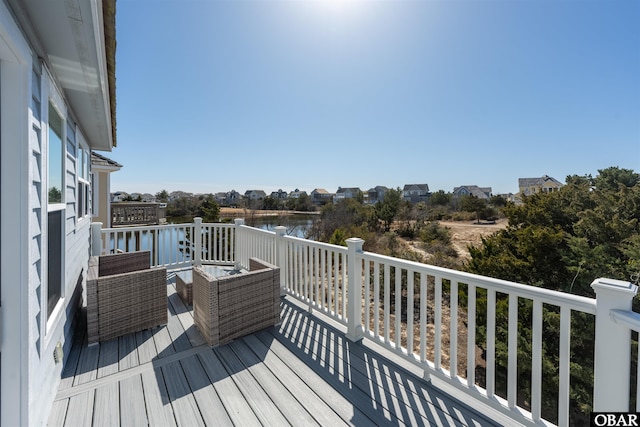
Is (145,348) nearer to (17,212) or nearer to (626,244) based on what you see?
(17,212)

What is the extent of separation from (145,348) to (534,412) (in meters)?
3.11

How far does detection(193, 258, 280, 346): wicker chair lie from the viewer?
8.69 ft

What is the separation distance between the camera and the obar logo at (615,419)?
4.17ft

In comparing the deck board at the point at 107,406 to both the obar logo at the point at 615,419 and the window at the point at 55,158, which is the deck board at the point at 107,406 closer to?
the window at the point at 55,158

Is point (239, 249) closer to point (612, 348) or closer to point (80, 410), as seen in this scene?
point (80, 410)

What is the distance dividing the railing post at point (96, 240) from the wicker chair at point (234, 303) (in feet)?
8.66

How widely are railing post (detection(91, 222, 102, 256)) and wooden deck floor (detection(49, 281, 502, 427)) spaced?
2.07 metres

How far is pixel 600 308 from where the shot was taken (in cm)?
130

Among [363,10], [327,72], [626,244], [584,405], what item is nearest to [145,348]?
[584,405]

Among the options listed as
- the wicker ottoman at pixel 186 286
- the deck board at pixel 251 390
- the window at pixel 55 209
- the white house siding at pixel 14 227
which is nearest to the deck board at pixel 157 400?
the deck board at pixel 251 390

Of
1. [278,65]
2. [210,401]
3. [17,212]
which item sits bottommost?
[210,401]

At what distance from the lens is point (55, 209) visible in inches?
79.4

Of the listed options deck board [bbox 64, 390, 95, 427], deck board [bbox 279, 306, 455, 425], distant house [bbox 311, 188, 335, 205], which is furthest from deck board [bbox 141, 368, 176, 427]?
distant house [bbox 311, 188, 335, 205]

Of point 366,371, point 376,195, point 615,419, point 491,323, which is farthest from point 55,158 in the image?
point 376,195
